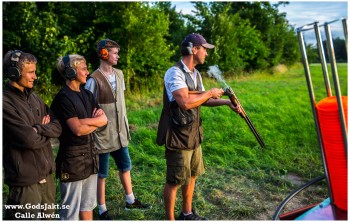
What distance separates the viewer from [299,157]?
6.38 meters

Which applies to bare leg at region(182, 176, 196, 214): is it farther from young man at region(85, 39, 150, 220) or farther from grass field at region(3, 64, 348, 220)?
young man at region(85, 39, 150, 220)

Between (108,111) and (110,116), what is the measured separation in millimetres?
58

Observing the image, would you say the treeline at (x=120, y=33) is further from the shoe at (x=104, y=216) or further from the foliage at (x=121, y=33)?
the shoe at (x=104, y=216)

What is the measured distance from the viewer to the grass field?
15.1ft

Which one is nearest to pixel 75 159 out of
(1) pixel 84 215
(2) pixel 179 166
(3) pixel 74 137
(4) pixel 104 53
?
(3) pixel 74 137

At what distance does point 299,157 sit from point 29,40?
22.1 feet

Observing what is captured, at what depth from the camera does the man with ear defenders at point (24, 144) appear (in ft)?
9.33

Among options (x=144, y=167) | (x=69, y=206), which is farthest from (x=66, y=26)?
(x=69, y=206)

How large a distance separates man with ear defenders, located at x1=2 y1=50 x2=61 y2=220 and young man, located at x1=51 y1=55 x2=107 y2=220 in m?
0.22

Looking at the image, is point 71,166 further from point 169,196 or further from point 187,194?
point 187,194

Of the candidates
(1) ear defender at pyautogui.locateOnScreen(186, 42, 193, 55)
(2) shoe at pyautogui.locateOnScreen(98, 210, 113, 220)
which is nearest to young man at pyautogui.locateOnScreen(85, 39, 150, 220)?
(2) shoe at pyautogui.locateOnScreen(98, 210, 113, 220)

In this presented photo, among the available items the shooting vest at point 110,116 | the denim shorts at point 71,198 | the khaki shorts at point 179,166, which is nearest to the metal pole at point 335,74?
the khaki shorts at point 179,166

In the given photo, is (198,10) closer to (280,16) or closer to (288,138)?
(280,16)

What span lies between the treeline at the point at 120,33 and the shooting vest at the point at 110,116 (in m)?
4.35
